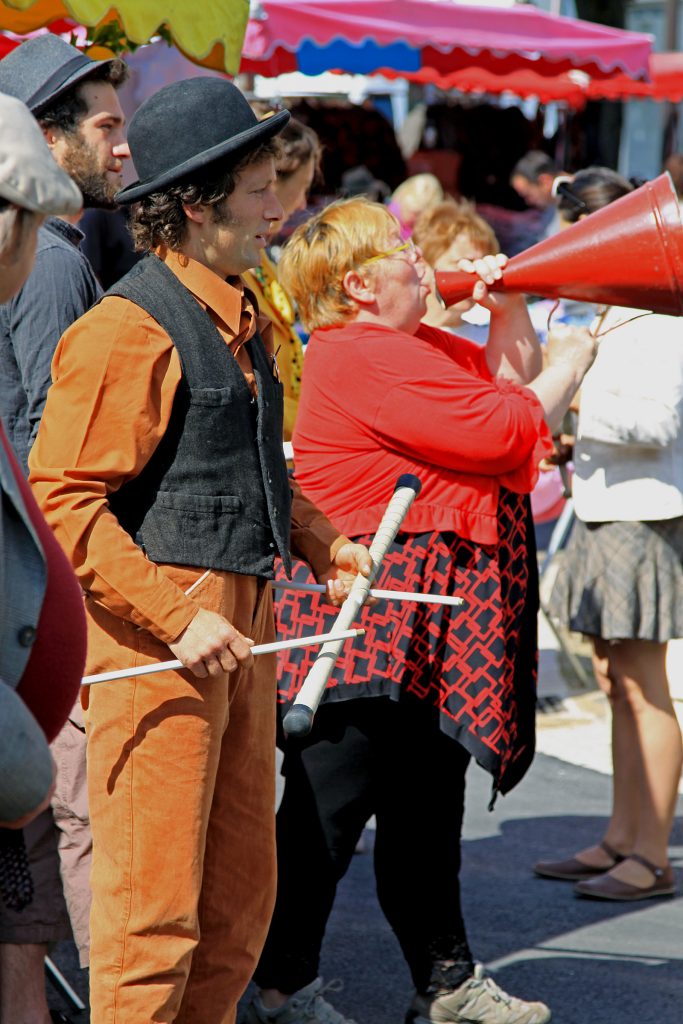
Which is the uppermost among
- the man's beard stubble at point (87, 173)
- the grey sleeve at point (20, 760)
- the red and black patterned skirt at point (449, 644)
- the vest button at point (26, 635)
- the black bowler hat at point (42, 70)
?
the black bowler hat at point (42, 70)

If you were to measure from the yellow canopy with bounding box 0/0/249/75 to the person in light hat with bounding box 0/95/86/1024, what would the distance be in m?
1.84

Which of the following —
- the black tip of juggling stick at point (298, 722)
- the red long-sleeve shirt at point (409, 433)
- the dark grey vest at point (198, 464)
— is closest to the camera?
the black tip of juggling stick at point (298, 722)

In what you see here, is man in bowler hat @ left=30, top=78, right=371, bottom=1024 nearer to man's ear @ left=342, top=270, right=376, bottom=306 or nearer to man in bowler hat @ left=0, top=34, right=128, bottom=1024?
man in bowler hat @ left=0, top=34, right=128, bottom=1024

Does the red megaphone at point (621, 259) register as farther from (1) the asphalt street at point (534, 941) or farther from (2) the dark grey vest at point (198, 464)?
(1) the asphalt street at point (534, 941)

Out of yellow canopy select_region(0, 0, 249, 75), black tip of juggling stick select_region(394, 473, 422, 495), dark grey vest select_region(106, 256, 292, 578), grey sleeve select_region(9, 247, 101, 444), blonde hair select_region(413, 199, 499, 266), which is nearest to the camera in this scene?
dark grey vest select_region(106, 256, 292, 578)

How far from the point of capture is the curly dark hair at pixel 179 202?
2.44 metres

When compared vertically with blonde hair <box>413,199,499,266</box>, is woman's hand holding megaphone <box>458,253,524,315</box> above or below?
above

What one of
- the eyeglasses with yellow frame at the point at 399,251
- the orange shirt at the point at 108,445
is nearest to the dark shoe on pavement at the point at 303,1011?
the orange shirt at the point at 108,445

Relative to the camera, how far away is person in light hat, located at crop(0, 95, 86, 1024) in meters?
1.61

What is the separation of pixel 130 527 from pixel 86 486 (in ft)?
0.44

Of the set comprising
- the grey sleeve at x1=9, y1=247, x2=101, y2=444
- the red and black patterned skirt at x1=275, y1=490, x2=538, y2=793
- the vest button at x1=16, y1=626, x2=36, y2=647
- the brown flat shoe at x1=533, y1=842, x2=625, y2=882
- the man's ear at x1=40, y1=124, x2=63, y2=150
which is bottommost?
the brown flat shoe at x1=533, y1=842, x2=625, y2=882

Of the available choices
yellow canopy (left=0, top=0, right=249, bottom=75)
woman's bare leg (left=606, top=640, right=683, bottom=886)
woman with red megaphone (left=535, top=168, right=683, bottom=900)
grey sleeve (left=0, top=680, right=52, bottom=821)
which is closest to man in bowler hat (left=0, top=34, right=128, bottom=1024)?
yellow canopy (left=0, top=0, right=249, bottom=75)

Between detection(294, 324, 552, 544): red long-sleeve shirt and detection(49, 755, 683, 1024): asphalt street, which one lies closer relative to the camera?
detection(294, 324, 552, 544): red long-sleeve shirt

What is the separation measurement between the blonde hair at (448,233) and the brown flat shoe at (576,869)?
201cm
